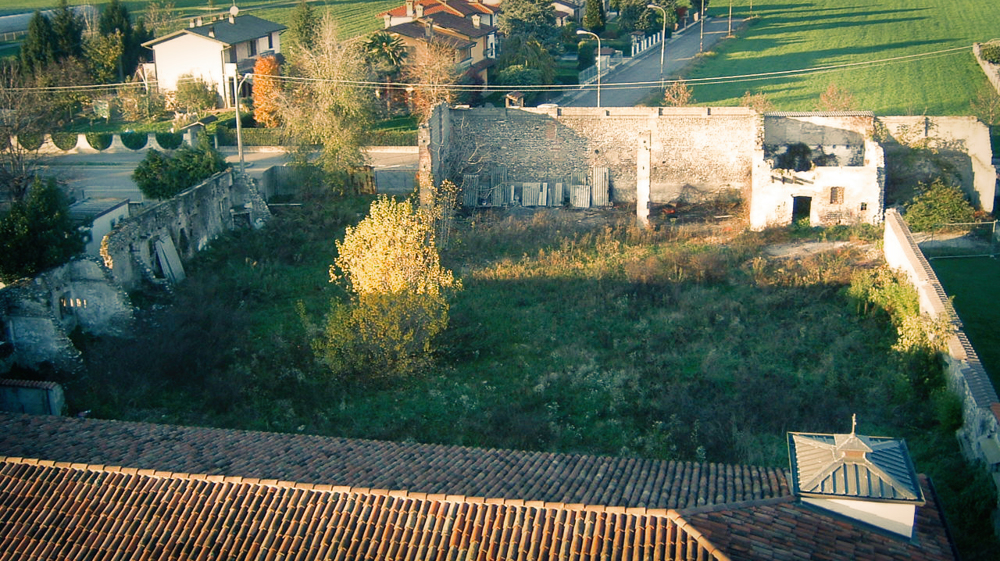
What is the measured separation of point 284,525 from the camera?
11.6 m

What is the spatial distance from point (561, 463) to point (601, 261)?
43.8 ft

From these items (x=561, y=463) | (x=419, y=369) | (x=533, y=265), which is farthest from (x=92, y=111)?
(x=561, y=463)

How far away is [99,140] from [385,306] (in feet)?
87.0

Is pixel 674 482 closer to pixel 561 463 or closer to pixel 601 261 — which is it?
pixel 561 463

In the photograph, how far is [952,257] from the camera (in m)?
26.8

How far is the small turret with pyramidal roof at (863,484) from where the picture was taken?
1116 cm

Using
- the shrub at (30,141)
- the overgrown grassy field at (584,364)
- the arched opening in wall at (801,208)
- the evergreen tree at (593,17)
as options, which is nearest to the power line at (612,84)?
the shrub at (30,141)

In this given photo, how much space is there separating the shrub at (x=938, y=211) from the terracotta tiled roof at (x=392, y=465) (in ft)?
58.6

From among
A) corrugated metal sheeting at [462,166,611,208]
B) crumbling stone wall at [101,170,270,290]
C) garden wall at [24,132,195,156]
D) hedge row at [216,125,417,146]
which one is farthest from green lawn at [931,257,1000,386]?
garden wall at [24,132,195,156]

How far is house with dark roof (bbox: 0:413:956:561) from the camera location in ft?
36.0

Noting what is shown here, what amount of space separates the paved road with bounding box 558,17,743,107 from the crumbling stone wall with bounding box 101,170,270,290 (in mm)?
21345

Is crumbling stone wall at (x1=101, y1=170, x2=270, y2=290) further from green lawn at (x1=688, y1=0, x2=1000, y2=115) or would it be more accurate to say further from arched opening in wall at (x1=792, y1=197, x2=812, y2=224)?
green lawn at (x1=688, y1=0, x2=1000, y2=115)

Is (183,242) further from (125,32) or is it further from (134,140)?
(125,32)

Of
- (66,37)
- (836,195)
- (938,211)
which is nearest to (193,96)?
(66,37)
